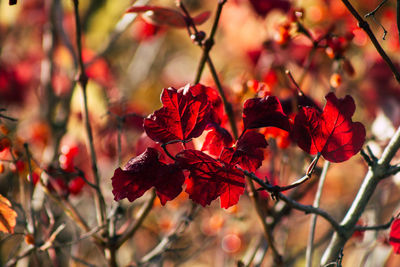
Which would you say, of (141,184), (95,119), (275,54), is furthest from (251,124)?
(95,119)

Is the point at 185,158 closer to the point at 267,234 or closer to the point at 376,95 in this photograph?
the point at 267,234

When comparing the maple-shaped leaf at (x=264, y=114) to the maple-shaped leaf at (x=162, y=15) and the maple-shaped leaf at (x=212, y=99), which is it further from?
the maple-shaped leaf at (x=162, y=15)

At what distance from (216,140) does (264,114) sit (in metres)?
0.08

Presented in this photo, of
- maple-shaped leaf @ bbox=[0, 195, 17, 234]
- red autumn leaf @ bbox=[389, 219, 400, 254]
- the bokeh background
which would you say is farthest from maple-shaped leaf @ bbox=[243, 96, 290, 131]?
maple-shaped leaf @ bbox=[0, 195, 17, 234]

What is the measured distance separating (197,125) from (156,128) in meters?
0.06

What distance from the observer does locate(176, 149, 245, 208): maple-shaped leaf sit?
1.98 ft

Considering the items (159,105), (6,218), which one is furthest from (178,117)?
(159,105)

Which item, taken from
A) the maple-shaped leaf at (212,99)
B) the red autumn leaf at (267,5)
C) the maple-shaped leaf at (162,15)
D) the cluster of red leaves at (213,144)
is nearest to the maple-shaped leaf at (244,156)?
the cluster of red leaves at (213,144)

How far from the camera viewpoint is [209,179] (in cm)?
62

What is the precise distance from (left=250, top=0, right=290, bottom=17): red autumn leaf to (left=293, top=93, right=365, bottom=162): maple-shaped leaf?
26.2 inches

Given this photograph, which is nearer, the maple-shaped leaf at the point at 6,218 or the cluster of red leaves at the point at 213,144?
the cluster of red leaves at the point at 213,144

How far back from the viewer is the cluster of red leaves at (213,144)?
0.60 m

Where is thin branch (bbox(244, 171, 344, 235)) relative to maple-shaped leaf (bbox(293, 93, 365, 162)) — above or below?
below

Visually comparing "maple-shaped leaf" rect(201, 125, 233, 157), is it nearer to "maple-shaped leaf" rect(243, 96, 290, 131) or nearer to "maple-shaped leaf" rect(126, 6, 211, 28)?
"maple-shaped leaf" rect(243, 96, 290, 131)
